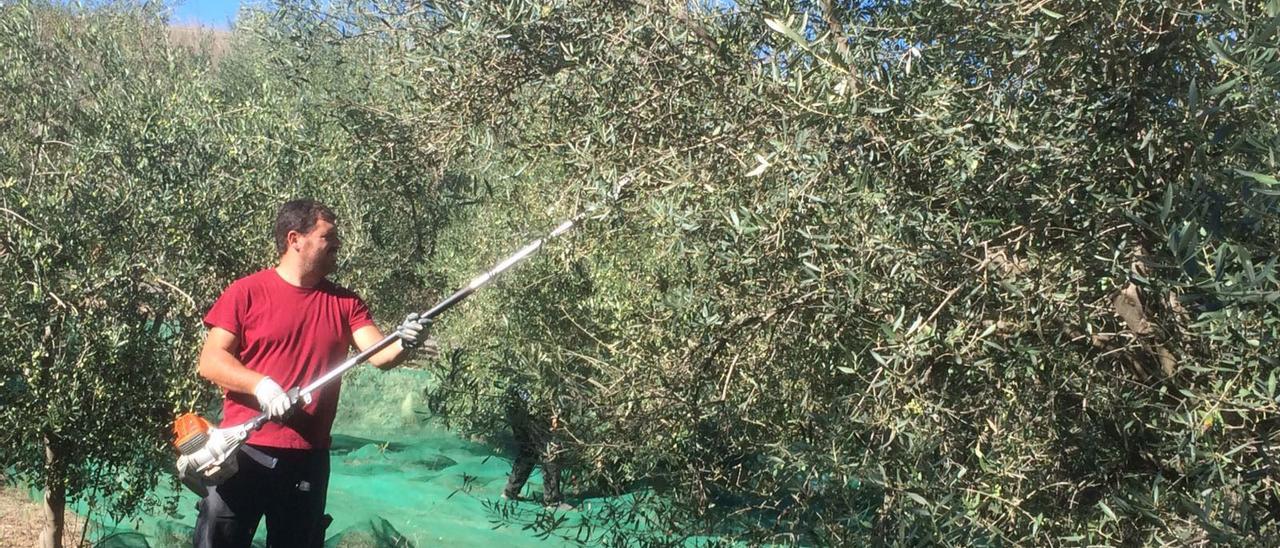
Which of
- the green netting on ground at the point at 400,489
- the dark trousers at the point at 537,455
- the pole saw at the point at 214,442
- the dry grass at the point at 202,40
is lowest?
the green netting on ground at the point at 400,489

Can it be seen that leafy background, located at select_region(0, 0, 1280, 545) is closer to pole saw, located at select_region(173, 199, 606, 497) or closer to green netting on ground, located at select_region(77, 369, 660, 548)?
pole saw, located at select_region(173, 199, 606, 497)

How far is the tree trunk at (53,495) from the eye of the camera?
233 inches

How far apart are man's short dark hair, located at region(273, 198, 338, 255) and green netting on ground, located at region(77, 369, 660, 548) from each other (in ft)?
4.85

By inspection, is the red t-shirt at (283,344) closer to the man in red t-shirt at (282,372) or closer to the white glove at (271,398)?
the man in red t-shirt at (282,372)

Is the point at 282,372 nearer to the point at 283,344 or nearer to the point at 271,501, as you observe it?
the point at 283,344

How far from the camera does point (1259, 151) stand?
2.51 m

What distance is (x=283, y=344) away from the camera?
4215 millimetres

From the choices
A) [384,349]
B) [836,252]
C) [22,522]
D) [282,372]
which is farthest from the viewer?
[22,522]

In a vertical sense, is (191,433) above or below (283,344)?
below

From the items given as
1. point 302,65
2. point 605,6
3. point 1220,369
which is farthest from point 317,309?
point 1220,369

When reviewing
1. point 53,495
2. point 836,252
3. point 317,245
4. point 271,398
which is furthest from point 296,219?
point 53,495

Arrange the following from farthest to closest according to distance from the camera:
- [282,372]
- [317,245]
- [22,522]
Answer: [22,522] → [317,245] → [282,372]

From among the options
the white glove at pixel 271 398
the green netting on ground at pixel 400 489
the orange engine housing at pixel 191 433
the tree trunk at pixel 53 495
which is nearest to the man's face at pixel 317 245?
the white glove at pixel 271 398

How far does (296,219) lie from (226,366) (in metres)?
0.60
